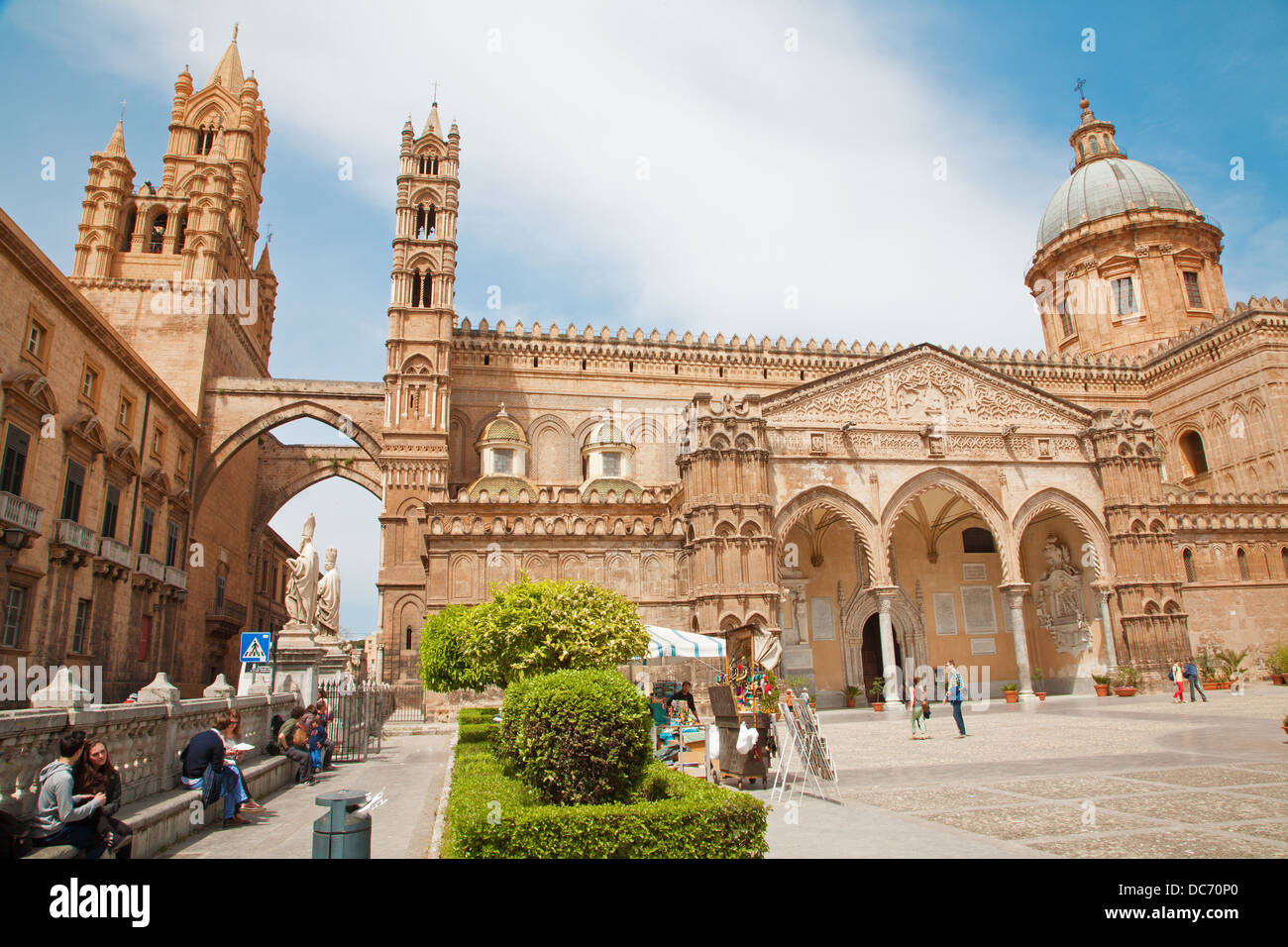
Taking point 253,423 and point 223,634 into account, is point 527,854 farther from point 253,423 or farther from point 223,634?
point 223,634

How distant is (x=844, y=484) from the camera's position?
103 ft

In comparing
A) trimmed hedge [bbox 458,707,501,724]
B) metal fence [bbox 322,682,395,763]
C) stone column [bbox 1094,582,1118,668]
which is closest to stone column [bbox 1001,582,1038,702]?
stone column [bbox 1094,582,1118,668]

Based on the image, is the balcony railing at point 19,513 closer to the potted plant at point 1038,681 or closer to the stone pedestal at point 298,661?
the stone pedestal at point 298,661

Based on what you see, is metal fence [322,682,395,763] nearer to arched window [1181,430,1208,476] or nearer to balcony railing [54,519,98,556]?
balcony railing [54,519,98,556]

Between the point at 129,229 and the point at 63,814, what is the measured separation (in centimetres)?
4254

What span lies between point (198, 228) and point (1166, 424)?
5308 centimetres

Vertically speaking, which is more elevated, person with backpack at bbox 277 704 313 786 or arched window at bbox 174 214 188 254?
arched window at bbox 174 214 188 254

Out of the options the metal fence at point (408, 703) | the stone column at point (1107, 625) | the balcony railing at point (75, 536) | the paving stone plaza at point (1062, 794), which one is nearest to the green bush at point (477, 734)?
the paving stone plaza at point (1062, 794)

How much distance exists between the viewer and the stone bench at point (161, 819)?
7.02m

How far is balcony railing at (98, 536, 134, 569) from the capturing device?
82.6 ft

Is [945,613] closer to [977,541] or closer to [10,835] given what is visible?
[977,541]
